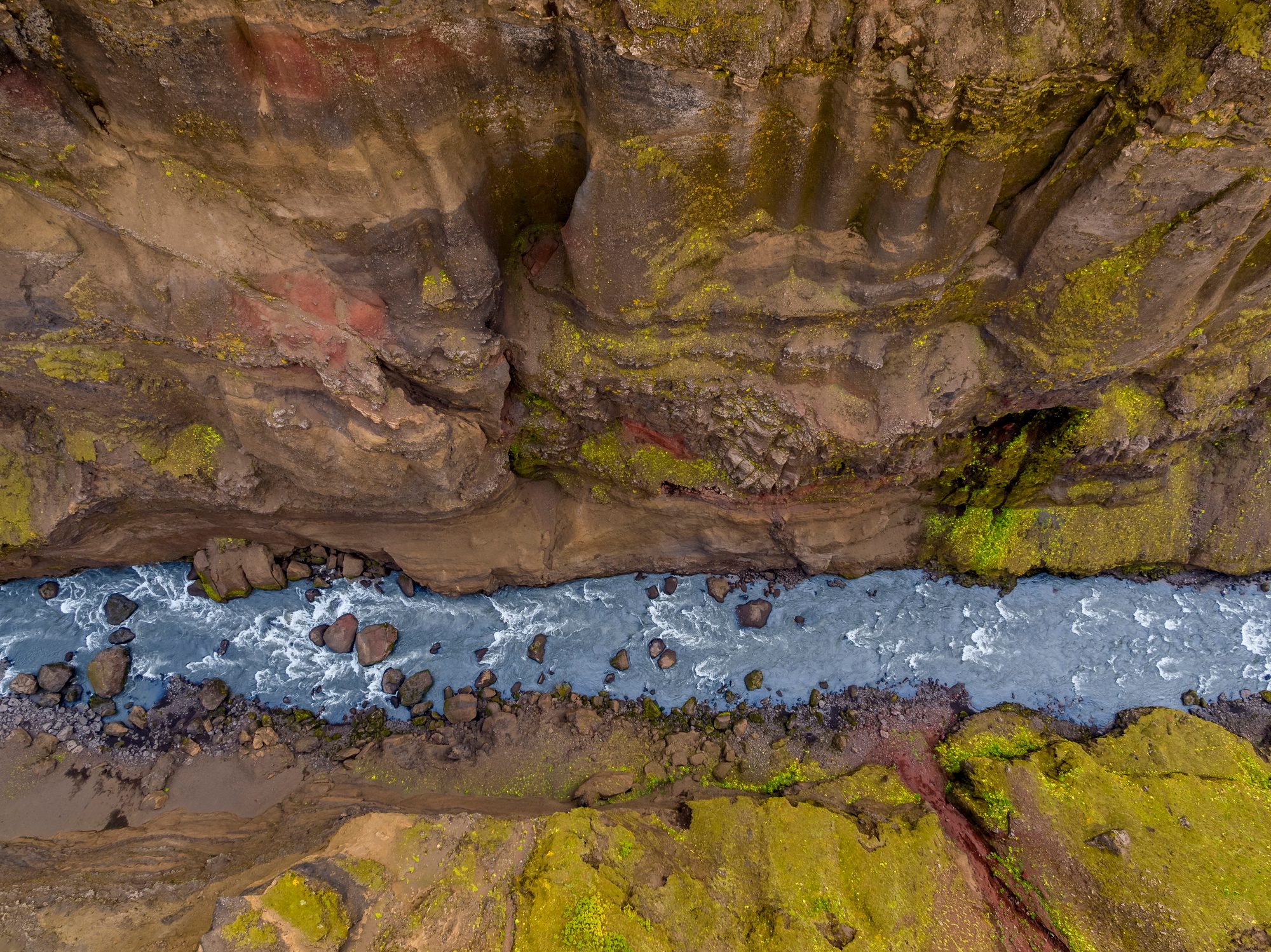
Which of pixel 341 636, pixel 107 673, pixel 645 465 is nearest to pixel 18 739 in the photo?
pixel 107 673

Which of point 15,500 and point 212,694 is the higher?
point 15,500

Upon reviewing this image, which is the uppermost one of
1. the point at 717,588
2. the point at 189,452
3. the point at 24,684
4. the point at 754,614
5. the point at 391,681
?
the point at 189,452

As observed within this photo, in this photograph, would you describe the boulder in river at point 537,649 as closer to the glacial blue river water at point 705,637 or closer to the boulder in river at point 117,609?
the glacial blue river water at point 705,637

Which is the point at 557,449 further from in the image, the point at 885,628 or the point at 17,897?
the point at 17,897

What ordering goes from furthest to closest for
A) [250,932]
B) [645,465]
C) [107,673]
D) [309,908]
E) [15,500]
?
1. [107,673]
2. [645,465]
3. [15,500]
4. [309,908]
5. [250,932]

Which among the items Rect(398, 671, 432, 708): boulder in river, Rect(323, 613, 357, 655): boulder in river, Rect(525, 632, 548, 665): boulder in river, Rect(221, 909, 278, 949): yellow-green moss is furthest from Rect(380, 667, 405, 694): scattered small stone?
Rect(221, 909, 278, 949): yellow-green moss

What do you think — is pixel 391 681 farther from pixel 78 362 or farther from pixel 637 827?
pixel 78 362
